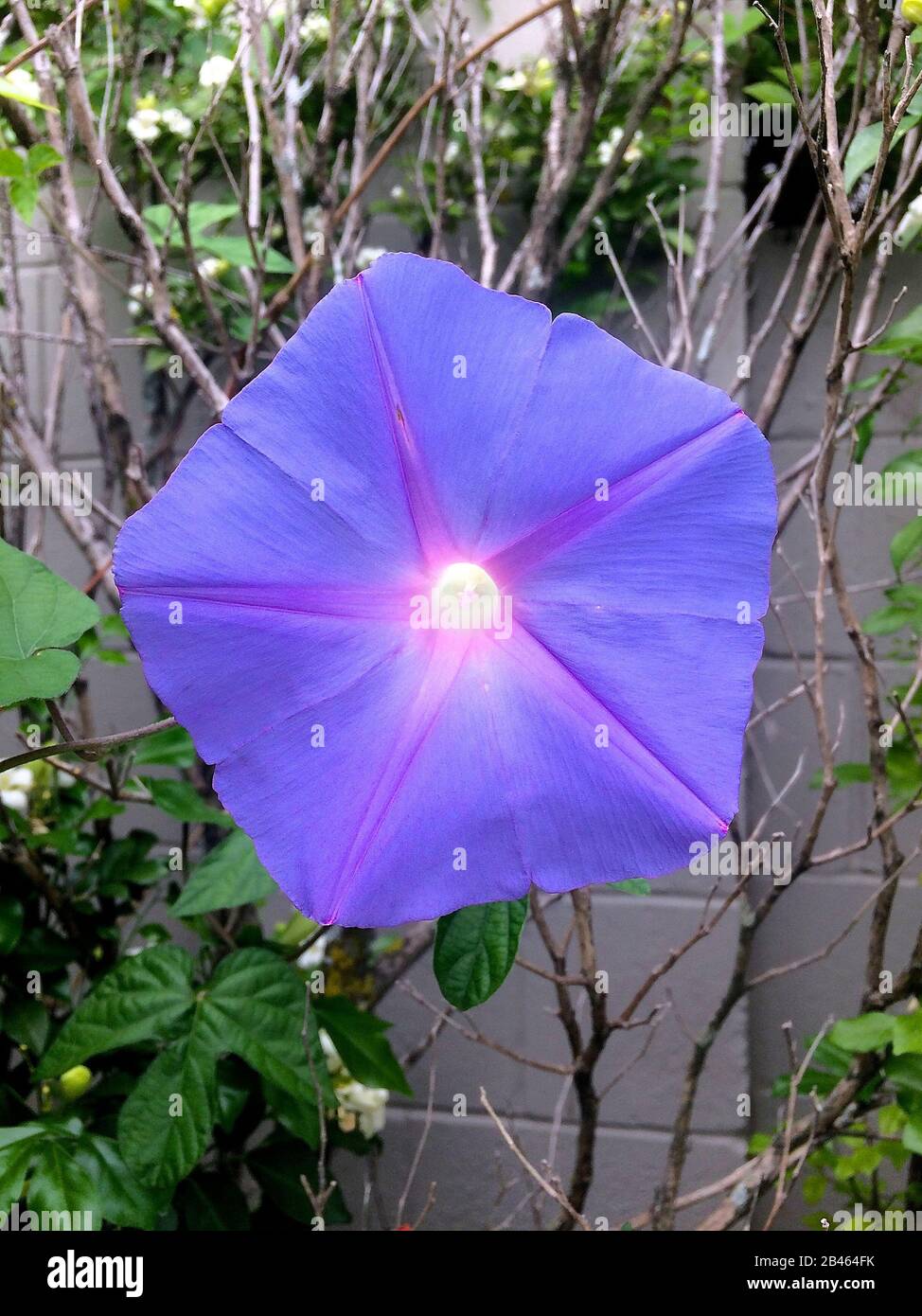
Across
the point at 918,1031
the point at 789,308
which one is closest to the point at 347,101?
the point at 789,308

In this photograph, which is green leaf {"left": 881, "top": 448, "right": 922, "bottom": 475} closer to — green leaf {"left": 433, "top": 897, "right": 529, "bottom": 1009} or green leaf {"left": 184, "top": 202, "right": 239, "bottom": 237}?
green leaf {"left": 433, "top": 897, "right": 529, "bottom": 1009}

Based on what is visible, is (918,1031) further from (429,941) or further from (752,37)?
(752,37)

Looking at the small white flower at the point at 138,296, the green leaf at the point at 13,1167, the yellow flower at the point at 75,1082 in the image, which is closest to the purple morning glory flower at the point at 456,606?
the green leaf at the point at 13,1167

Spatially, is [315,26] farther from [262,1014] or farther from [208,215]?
[262,1014]

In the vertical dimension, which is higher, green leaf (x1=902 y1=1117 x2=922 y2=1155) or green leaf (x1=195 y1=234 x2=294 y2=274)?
green leaf (x1=195 y1=234 x2=294 y2=274)

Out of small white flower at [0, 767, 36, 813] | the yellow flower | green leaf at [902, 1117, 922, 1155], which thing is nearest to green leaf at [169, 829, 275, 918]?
the yellow flower

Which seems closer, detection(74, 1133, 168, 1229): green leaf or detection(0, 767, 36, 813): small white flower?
detection(74, 1133, 168, 1229): green leaf

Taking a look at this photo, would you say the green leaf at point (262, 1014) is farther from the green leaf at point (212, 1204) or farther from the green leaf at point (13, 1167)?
the green leaf at point (212, 1204)
